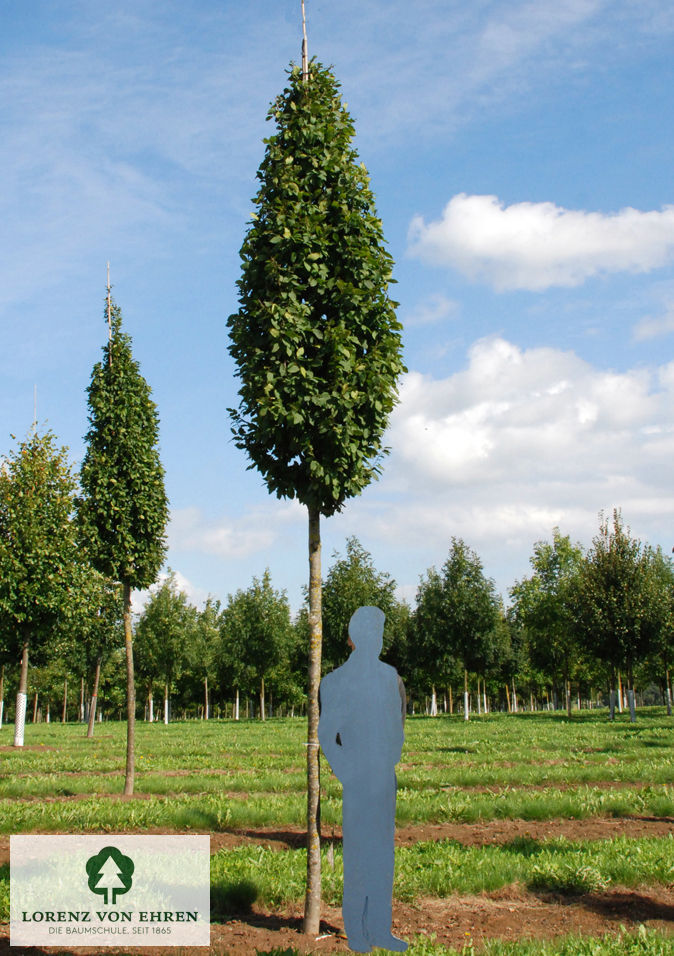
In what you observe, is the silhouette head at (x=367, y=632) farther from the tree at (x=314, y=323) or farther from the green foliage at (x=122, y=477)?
the green foliage at (x=122, y=477)

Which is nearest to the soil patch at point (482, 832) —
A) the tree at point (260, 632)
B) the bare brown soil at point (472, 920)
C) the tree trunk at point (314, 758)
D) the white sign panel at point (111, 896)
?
the white sign panel at point (111, 896)

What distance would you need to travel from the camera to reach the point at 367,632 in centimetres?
606

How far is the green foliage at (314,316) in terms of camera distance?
7.73m

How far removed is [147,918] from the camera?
722cm

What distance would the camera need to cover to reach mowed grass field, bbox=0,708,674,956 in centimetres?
722

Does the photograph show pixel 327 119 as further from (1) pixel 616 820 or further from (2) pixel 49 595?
(2) pixel 49 595

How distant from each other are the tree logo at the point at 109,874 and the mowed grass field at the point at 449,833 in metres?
0.87

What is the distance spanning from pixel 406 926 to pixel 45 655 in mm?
33651

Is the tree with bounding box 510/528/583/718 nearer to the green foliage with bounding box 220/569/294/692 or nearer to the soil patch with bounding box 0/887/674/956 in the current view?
the green foliage with bounding box 220/569/294/692

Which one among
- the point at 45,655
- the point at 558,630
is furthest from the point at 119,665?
the point at 558,630

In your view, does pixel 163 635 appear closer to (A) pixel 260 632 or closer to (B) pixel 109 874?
(A) pixel 260 632

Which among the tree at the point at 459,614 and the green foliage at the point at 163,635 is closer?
the tree at the point at 459,614

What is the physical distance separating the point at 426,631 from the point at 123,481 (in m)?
32.0

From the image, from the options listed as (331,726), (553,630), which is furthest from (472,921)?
(553,630)
